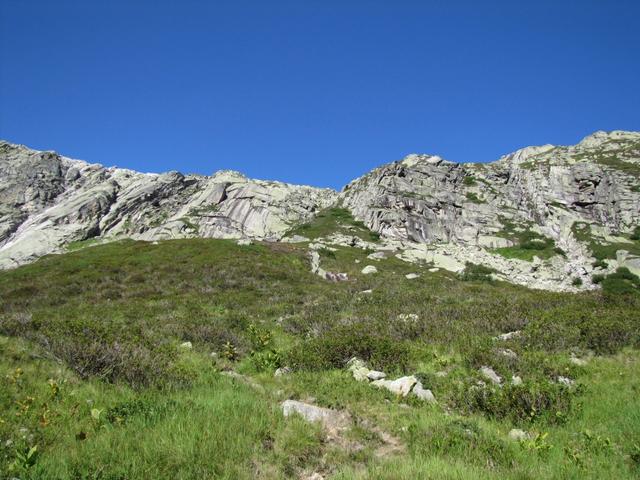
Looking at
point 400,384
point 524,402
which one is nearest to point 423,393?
point 400,384

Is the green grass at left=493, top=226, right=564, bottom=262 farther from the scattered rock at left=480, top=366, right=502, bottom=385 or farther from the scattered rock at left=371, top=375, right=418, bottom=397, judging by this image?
the scattered rock at left=371, top=375, right=418, bottom=397

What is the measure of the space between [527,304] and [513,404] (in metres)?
9.78

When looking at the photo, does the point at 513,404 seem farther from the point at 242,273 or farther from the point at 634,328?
the point at 242,273

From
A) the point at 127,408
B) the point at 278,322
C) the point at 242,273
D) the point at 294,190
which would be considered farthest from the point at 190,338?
the point at 294,190

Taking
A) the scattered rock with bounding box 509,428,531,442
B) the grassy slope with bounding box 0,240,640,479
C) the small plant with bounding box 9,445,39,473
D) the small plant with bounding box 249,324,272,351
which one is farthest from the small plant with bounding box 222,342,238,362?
the scattered rock with bounding box 509,428,531,442

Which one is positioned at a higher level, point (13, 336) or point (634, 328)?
point (634, 328)

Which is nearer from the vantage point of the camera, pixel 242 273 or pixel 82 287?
pixel 82 287

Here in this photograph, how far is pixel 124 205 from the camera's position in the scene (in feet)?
438

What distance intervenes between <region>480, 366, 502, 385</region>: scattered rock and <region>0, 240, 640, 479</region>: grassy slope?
20 cm

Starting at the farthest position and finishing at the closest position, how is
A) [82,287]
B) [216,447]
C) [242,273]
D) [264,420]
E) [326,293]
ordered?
[242,273] < [82,287] < [326,293] < [264,420] < [216,447]

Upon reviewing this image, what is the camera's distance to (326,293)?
2238 centimetres

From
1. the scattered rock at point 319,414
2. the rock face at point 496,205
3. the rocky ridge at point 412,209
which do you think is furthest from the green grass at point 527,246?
the scattered rock at point 319,414

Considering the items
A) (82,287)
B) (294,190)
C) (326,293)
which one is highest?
(294,190)

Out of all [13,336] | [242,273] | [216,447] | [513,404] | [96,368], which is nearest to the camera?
[216,447]
